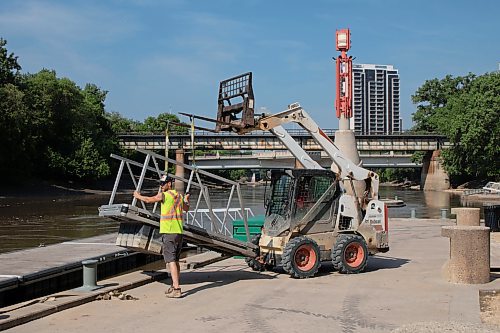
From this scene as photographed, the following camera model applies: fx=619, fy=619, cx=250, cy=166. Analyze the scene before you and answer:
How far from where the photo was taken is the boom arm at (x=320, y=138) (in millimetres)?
14695

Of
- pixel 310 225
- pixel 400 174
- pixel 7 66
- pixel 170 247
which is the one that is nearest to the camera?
pixel 170 247

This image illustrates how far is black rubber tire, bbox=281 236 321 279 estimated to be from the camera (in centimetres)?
1299

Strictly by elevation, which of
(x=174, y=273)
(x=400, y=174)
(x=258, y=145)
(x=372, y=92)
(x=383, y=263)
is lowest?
(x=383, y=263)

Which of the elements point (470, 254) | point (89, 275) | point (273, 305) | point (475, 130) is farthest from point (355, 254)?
point (475, 130)

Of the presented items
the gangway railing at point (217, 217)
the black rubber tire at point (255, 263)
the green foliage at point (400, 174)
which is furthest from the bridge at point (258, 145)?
the black rubber tire at point (255, 263)

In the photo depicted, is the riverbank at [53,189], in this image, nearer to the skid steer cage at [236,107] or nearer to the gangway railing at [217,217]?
the gangway railing at [217,217]

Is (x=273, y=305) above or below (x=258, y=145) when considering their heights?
below

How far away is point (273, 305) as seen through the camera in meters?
10.5

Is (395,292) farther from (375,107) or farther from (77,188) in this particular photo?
(375,107)

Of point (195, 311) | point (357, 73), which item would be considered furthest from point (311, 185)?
point (357, 73)

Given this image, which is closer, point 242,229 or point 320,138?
A: point 320,138

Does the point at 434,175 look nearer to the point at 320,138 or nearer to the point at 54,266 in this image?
the point at 320,138

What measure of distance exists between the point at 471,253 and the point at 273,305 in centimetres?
426

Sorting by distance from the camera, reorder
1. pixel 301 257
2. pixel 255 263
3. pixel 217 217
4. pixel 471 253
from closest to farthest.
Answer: pixel 471 253 < pixel 301 257 < pixel 255 263 < pixel 217 217
